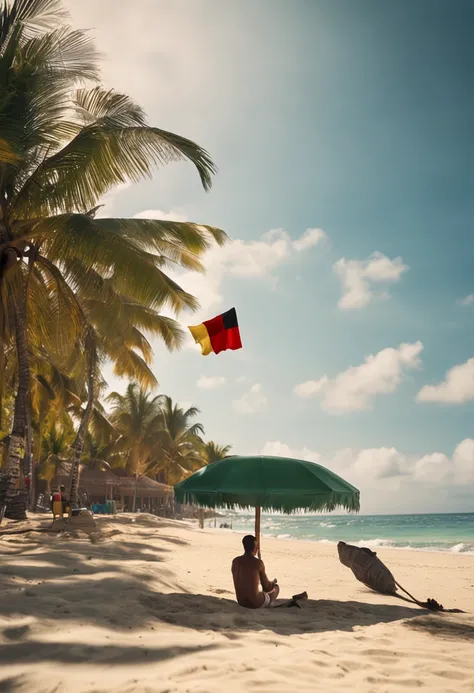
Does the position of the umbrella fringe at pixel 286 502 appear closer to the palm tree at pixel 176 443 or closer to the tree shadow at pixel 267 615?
the tree shadow at pixel 267 615

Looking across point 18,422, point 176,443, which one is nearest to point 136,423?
point 176,443

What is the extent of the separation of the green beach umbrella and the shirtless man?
0.56 m

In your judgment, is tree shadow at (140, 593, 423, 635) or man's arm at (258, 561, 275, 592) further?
man's arm at (258, 561, 275, 592)

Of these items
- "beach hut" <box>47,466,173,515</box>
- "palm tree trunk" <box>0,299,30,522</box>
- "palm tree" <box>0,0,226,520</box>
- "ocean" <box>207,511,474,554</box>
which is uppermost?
"palm tree" <box>0,0,226,520</box>

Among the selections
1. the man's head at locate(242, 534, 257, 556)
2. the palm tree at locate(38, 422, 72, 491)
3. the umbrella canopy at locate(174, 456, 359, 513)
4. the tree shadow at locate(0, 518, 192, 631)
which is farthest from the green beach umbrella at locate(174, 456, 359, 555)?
the palm tree at locate(38, 422, 72, 491)

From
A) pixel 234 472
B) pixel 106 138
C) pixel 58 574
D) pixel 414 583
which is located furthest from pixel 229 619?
pixel 106 138

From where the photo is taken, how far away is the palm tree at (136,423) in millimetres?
37562

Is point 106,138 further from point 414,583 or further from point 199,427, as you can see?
point 199,427

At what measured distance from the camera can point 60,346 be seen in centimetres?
1538

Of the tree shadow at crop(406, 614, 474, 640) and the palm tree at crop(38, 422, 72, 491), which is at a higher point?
the palm tree at crop(38, 422, 72, 491)

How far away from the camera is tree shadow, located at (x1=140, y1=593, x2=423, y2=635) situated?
225 inches

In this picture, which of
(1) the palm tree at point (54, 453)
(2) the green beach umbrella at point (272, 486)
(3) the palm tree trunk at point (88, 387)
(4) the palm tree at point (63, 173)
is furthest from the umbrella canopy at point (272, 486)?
(1) the palm tree at point (54, 453)

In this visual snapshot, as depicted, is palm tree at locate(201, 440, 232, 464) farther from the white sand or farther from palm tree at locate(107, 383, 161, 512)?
the white sand

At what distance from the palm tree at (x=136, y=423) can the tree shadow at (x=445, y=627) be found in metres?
31.8
